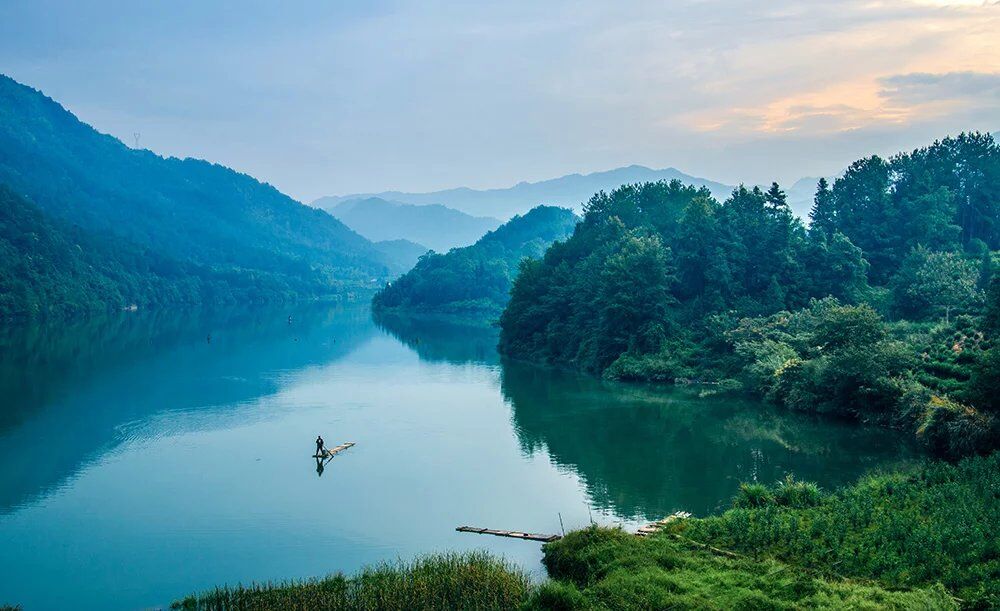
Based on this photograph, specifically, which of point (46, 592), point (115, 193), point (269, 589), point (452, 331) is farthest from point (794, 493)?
point (115, 193)

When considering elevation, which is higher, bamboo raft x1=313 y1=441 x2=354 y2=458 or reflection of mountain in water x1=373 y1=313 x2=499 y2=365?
reflection of mountain in water x1=373 y1=313 x2=499 y2=365

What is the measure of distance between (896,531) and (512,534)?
28.6 ft

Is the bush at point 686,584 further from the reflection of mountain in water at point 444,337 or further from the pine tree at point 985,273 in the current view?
the reflection of mountain in water at point 444,337

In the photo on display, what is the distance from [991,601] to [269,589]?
13051mm

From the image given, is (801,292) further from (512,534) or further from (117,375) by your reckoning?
(117,375)

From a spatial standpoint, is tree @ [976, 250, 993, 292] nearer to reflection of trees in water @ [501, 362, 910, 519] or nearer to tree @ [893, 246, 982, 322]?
tree @ [893, 246, 982, 322]

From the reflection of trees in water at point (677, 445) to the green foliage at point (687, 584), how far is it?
4.86 metres

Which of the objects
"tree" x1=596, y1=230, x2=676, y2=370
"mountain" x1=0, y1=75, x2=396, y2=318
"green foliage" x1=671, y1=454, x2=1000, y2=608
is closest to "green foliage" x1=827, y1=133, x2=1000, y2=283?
"tree" x1=596, y1=230, x2=676, y2=370

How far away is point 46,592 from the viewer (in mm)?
17797

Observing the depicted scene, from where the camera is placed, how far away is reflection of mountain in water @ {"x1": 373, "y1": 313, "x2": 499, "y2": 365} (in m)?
62.8

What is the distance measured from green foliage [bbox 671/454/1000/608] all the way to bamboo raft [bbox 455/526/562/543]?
3101mm

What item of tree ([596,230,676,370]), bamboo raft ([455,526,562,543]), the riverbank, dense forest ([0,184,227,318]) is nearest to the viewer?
the riverbank

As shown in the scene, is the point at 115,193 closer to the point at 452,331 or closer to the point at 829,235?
the point at 452,331

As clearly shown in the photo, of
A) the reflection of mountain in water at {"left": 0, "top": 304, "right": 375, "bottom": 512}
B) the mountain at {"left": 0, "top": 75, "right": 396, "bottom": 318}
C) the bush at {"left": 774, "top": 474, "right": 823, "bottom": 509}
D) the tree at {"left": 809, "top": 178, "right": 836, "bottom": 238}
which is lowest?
the bush at {"left": 774, "top": 474, "right": 823, "bottom": 509}
